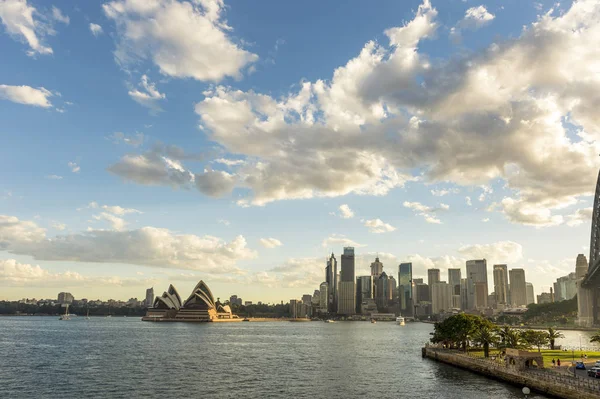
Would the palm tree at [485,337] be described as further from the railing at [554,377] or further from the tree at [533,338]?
the railing at [554,377]

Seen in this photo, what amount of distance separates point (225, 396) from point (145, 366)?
28.7 meters

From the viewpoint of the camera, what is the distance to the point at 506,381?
5916 cm

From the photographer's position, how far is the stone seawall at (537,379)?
45.2 m

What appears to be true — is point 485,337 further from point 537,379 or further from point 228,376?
point 228,376

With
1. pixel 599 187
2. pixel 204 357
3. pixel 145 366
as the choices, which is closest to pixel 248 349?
pixel 204 357

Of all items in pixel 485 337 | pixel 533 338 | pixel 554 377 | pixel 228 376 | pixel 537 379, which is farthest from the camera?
pixel 533 338

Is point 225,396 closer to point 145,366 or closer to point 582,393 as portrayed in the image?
point 145,366

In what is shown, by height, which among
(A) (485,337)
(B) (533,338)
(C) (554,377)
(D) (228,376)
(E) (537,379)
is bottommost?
(D) (228,376)

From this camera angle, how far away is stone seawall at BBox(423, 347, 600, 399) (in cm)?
4516

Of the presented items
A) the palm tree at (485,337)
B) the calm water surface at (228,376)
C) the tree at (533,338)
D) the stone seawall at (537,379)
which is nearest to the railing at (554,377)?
the stone seawall at (537,379)

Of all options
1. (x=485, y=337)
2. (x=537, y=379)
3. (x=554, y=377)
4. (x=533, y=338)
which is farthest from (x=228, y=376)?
(x=533, y=338)

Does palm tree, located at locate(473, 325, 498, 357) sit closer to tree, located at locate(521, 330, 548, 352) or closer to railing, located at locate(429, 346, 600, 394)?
tree, located at locate(521, 330, 548, 352)

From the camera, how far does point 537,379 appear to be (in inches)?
2062

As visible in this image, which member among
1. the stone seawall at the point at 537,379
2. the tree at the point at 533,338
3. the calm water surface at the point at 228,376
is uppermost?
the tree at the point at 533,338
